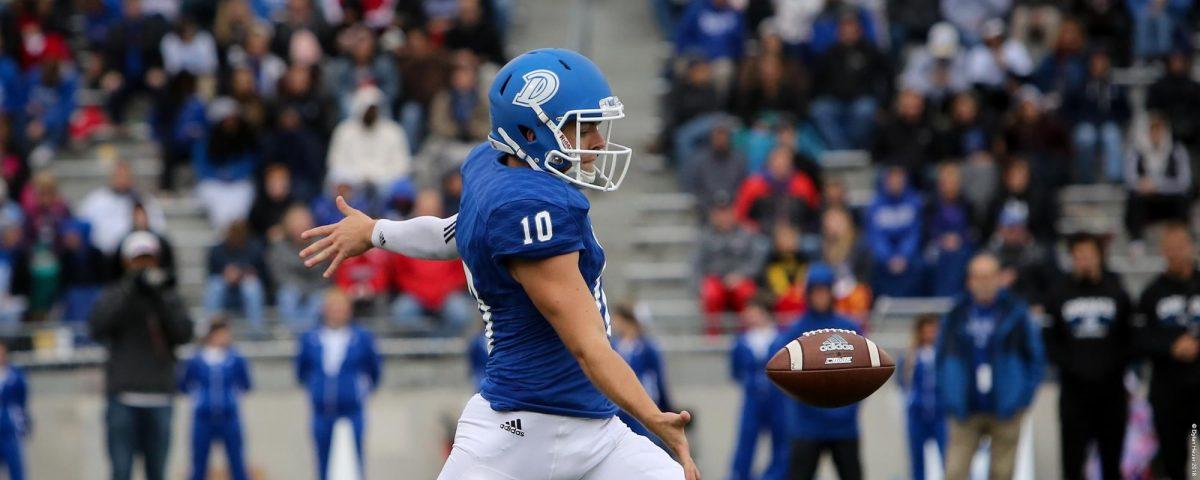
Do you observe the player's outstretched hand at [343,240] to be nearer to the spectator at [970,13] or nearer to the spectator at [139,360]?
the spectator at [139,360]

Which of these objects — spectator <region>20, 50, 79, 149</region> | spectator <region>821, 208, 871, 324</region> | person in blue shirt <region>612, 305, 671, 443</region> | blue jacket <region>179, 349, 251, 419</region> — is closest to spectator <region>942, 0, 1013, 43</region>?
spectator <region>821, 208, 871, 324</region>

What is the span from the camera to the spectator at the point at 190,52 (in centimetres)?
1520

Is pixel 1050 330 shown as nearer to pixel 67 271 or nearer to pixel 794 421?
pixel 794 421

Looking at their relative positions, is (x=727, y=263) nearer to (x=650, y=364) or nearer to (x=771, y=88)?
(x=650, y=364)

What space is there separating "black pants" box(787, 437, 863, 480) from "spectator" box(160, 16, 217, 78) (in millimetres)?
7489

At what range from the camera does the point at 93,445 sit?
475 inches

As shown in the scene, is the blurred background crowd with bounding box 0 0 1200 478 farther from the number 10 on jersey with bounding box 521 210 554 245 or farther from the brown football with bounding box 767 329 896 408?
the number 10 on jersey with bounding box 521 210 554 245

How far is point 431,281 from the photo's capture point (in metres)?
12.3

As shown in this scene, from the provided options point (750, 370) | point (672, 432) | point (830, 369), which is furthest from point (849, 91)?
point (672, 432)

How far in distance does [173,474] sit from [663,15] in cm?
649

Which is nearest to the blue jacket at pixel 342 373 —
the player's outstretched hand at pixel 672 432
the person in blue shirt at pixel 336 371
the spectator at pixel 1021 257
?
the person in blue shirt at pixel 336 371

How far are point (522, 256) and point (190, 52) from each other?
1147cm

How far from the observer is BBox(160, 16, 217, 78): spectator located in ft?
49.9

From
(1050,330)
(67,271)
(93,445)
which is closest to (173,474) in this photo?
(93,445)
